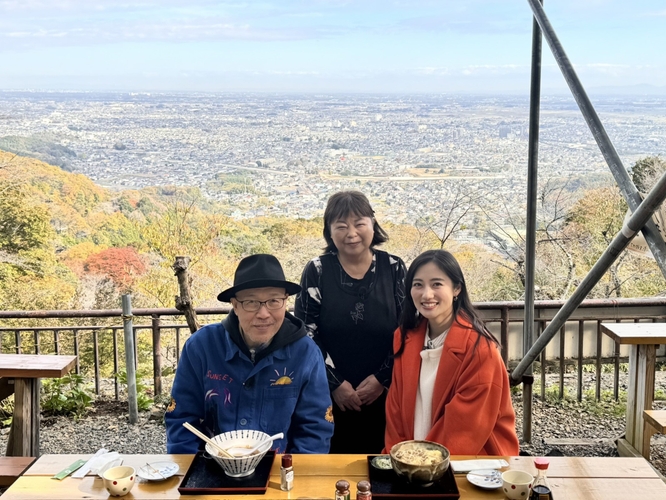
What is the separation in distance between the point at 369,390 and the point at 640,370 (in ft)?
6.38

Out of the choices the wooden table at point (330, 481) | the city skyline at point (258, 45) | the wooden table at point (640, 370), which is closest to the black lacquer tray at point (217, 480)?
the wooden table at point (330, 481)

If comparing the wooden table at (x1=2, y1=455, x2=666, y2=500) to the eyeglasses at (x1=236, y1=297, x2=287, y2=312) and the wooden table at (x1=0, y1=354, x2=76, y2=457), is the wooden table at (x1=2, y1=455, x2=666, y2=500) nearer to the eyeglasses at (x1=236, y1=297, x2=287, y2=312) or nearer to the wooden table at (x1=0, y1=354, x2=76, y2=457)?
the eyeglasses at (x1=236, y1=297, x2=287, y2=312)

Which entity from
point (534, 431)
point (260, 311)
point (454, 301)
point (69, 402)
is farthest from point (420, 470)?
point (69, 402)

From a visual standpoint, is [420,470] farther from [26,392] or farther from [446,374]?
[26,392]

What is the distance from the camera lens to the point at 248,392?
2295 millimetres

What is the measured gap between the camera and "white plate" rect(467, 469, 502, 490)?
1.86 meters

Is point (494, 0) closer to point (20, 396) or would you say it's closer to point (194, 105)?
point (194, 105)

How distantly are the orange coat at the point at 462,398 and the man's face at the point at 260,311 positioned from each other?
0.59 metres

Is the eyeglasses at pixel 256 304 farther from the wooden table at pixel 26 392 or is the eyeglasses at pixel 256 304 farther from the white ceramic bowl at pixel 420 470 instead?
the wooden table at pixel 26 392

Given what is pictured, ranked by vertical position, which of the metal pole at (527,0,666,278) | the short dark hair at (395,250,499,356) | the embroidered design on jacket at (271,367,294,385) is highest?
the metal pole at (527,0,666,278)

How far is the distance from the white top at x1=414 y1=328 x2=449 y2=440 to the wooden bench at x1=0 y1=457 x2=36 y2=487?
161 centimetres

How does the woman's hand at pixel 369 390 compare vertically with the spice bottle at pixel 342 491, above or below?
below

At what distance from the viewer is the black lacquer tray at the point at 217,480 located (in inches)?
72.4

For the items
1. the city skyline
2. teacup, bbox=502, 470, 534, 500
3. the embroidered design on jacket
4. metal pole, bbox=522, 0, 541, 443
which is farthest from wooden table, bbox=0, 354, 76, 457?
the city skyline
